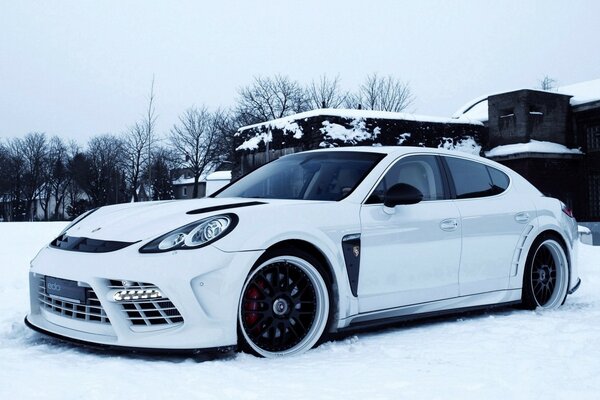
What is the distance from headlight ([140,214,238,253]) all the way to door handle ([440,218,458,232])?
1.83m

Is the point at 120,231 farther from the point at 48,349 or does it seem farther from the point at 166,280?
the point at 48,349

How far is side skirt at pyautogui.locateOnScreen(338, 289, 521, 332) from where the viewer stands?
14.7ft

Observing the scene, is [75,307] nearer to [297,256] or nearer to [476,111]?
[297,256]

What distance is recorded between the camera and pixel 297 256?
4133 mm

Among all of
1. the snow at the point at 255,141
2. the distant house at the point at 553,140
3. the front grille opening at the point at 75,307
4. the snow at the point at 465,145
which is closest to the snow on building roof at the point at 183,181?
the snow at the point at 255,141

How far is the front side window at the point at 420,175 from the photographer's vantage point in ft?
16.3

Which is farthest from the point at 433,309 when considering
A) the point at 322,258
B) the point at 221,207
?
the point at 221,207

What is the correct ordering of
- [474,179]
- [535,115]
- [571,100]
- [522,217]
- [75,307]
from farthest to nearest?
[571,100] < [535,115] < [522,217] < [474,179] < [75,307]

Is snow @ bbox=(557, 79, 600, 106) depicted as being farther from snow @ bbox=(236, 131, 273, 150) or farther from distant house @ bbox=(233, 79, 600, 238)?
snow @ bbox=(236, 131, 273, 150)

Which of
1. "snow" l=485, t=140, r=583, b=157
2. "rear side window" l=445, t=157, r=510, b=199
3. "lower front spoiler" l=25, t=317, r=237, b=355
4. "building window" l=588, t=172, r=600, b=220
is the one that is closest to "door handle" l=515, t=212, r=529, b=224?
"rear side window" l=445, t=157, r=510, b=199

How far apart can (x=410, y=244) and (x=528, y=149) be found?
2179 centimetres

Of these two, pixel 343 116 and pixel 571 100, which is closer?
pixel 343 116

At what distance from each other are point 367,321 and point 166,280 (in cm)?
154

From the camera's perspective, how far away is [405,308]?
4.74 metres
